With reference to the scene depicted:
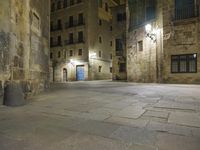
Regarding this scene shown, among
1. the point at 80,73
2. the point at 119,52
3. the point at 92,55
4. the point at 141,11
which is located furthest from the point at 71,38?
the point at 141,11

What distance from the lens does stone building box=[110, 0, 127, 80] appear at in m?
22.1

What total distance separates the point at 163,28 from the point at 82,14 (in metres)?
15.8

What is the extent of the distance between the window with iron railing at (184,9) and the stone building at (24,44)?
10094mm

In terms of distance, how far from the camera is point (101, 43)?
28250 millimetres

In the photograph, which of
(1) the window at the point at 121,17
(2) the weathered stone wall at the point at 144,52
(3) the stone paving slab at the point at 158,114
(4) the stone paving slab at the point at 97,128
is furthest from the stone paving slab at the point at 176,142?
(1) the window at the point at 121,17

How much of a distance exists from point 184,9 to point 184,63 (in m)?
4.13

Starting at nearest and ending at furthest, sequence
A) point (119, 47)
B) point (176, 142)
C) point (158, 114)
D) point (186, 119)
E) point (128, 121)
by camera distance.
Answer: point (176, 142) → point (128, 121) → point (186, 119) → point (158, 114) → point (119, 47)

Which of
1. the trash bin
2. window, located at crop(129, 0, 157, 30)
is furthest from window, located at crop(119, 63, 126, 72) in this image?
the trash bin

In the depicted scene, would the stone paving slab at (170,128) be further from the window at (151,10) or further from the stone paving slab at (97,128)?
the window at (151,10)

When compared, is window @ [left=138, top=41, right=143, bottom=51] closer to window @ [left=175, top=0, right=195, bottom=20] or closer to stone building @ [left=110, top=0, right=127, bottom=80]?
window @ [left=175, top=0, right=195, bottom=20]

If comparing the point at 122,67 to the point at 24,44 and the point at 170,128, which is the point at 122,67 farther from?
the point at 170,128

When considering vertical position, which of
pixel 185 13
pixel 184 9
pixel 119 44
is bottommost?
pixel 119 44

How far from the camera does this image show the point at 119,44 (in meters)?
23.1

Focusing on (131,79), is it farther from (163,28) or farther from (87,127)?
(87,127)
